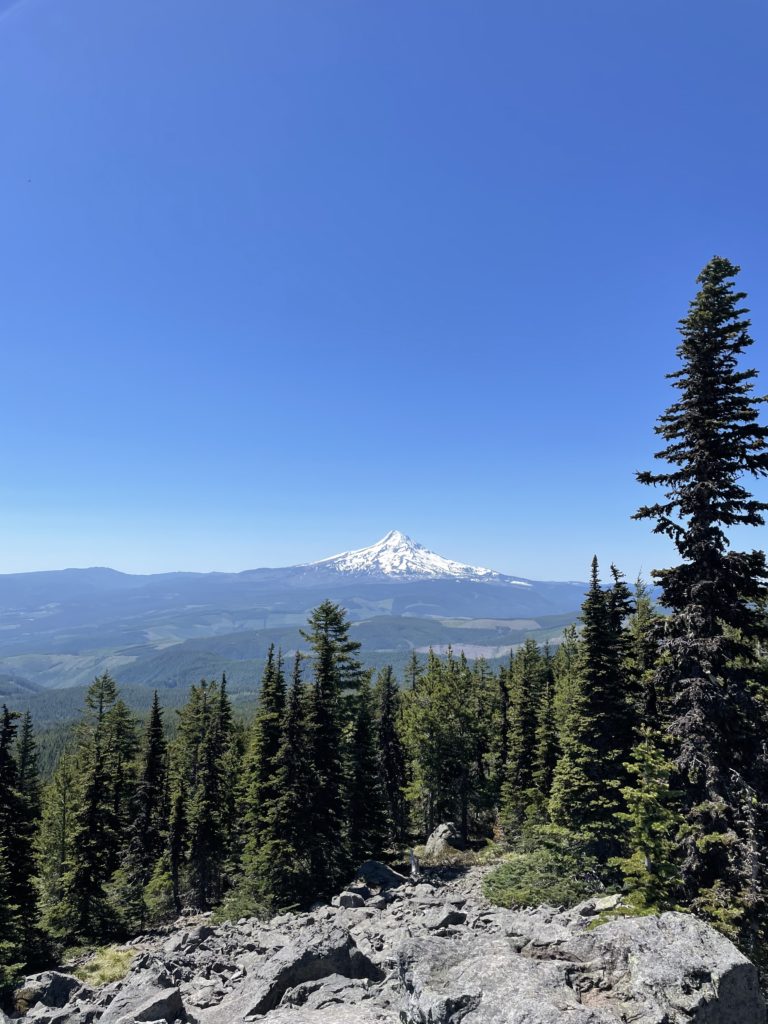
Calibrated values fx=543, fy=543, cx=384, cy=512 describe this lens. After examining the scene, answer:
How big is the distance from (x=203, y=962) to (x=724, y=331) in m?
25.4

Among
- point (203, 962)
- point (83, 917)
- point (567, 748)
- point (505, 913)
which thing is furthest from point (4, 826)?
point (567, 748)

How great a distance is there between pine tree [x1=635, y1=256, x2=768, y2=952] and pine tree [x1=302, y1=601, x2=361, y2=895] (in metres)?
17.6

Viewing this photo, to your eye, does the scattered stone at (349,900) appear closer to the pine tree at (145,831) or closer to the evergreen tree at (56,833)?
the pine tree at (145,831)

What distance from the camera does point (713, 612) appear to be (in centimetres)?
1522

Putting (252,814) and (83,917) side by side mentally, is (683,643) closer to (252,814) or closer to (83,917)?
(252,814)

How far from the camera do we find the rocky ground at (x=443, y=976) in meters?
7.51

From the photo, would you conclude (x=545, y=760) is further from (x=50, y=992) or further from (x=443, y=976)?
(x=443, y=976)

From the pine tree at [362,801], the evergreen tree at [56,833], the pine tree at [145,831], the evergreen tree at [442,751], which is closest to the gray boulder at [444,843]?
the evergreen tree at [442,751]

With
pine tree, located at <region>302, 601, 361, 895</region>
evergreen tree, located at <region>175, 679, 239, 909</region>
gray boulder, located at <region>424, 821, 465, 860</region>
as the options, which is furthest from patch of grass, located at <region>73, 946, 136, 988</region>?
gray boulder, located at <region>424, 821, 465, 860</region>

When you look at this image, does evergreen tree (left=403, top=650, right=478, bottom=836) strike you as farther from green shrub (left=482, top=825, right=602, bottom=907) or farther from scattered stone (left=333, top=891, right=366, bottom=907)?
green shrub (left=482, top=825, right=602, bottom=907)

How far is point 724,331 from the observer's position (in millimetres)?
15320

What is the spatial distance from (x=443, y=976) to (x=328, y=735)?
23365 mm

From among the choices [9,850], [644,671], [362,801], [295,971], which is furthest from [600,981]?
[9,850]

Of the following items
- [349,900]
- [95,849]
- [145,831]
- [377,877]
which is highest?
[349,900]
